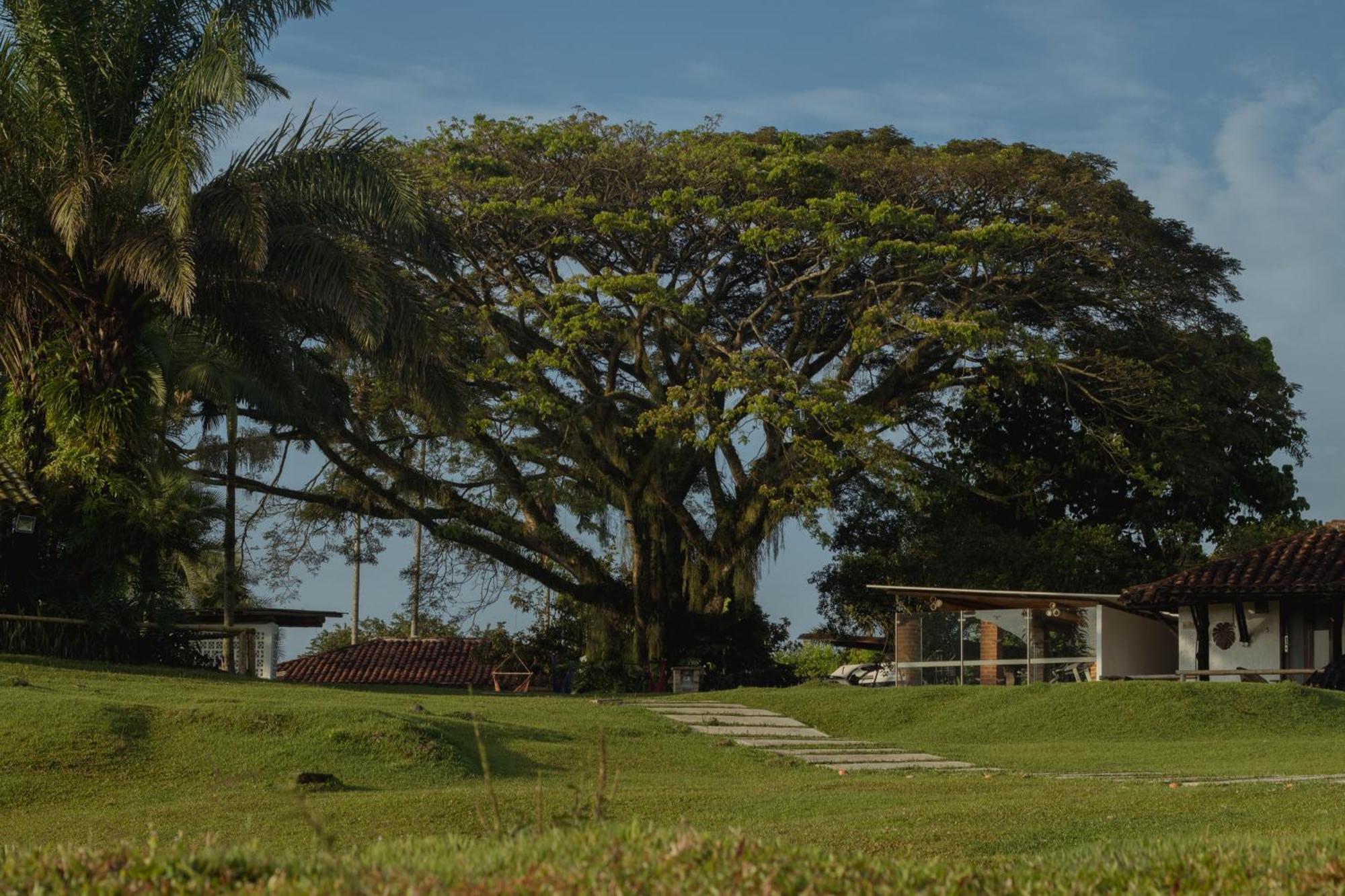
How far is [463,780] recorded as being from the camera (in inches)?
542

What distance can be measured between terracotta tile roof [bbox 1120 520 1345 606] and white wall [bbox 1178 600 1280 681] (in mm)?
1063

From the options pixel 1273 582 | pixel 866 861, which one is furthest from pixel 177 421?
pixel 866 861

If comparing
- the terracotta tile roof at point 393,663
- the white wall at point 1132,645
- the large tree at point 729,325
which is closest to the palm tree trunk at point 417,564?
the large tree at point 729,325

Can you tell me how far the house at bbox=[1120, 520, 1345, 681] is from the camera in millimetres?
26656

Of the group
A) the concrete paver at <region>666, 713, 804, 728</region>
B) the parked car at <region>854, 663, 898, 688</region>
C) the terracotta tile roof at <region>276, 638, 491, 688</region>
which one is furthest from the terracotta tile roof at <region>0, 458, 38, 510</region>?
the terracotta tile roof at <region>276, 638, 491, 688</region>

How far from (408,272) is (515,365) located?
2.84 metres

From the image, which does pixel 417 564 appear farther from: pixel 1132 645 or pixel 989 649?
pixel 1132 645

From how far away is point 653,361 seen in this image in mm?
32719

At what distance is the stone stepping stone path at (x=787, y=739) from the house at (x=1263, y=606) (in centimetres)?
930

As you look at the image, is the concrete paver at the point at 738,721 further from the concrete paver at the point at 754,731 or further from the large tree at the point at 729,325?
the large tree at the point at 729,325

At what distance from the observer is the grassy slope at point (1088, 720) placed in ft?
58.8

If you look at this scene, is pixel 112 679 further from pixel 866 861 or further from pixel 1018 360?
pixel 1018 360

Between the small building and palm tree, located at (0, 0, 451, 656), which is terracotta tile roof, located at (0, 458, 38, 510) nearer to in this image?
palm tree, located at (0, 0, 451, 656)

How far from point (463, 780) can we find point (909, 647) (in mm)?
16868
